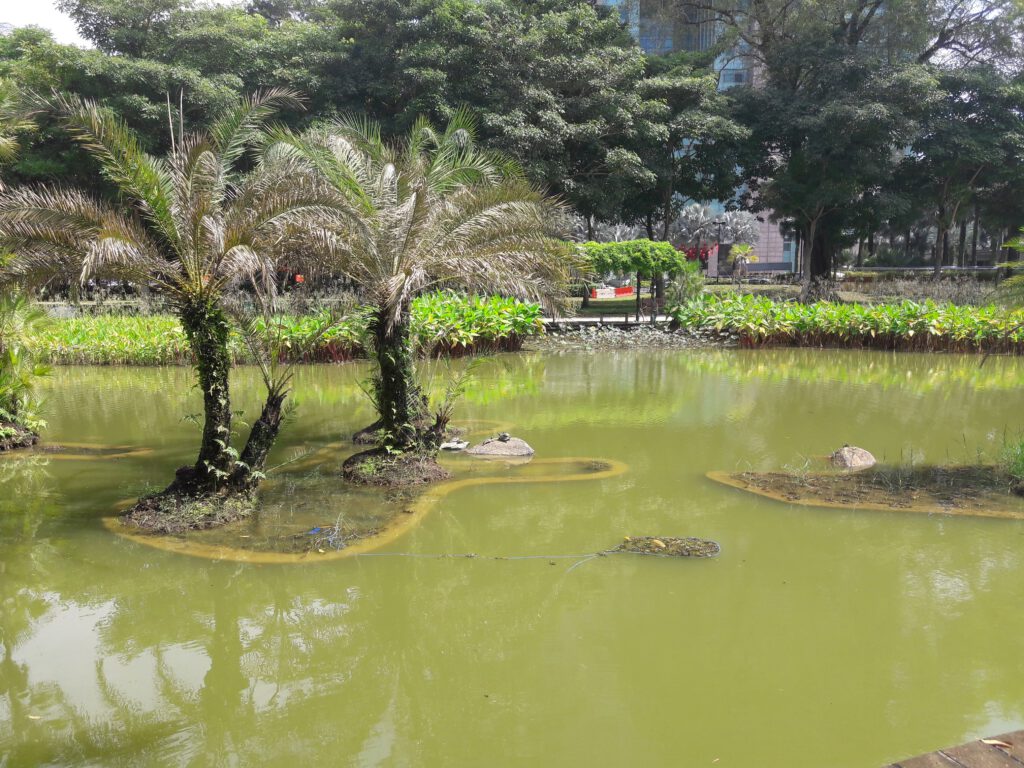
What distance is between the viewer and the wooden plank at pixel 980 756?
3447mm

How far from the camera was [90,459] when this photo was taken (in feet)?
31.9

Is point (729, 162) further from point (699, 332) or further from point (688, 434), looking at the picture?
point (688, 434)

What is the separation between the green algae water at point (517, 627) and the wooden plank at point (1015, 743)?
40cm

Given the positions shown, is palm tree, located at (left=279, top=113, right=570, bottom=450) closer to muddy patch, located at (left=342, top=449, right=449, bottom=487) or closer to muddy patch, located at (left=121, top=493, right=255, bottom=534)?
muddy patch, located at (left=342, top=449, right=449, bottom=487)

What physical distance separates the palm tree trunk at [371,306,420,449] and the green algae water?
77 cm

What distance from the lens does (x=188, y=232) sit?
23.5 feet

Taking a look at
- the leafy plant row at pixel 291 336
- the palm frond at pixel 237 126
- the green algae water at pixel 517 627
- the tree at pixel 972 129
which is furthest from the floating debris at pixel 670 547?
the tree at pixel 972 129

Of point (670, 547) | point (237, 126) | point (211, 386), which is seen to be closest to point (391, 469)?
point (211, 386)

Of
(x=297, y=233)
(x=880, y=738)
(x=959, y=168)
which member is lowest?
(x=880, y=738)

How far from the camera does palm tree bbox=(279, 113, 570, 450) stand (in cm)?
852

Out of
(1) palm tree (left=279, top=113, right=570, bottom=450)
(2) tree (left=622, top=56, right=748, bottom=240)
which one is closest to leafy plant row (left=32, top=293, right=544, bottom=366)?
(1) palm tree (left=279, top=113, right=570, bottom=450)

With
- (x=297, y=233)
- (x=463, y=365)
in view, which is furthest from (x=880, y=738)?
(x=463, y=365)

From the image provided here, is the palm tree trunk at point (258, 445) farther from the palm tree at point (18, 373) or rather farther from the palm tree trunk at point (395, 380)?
the palm tree at point (18, 373)

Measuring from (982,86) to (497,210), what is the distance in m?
27.1
